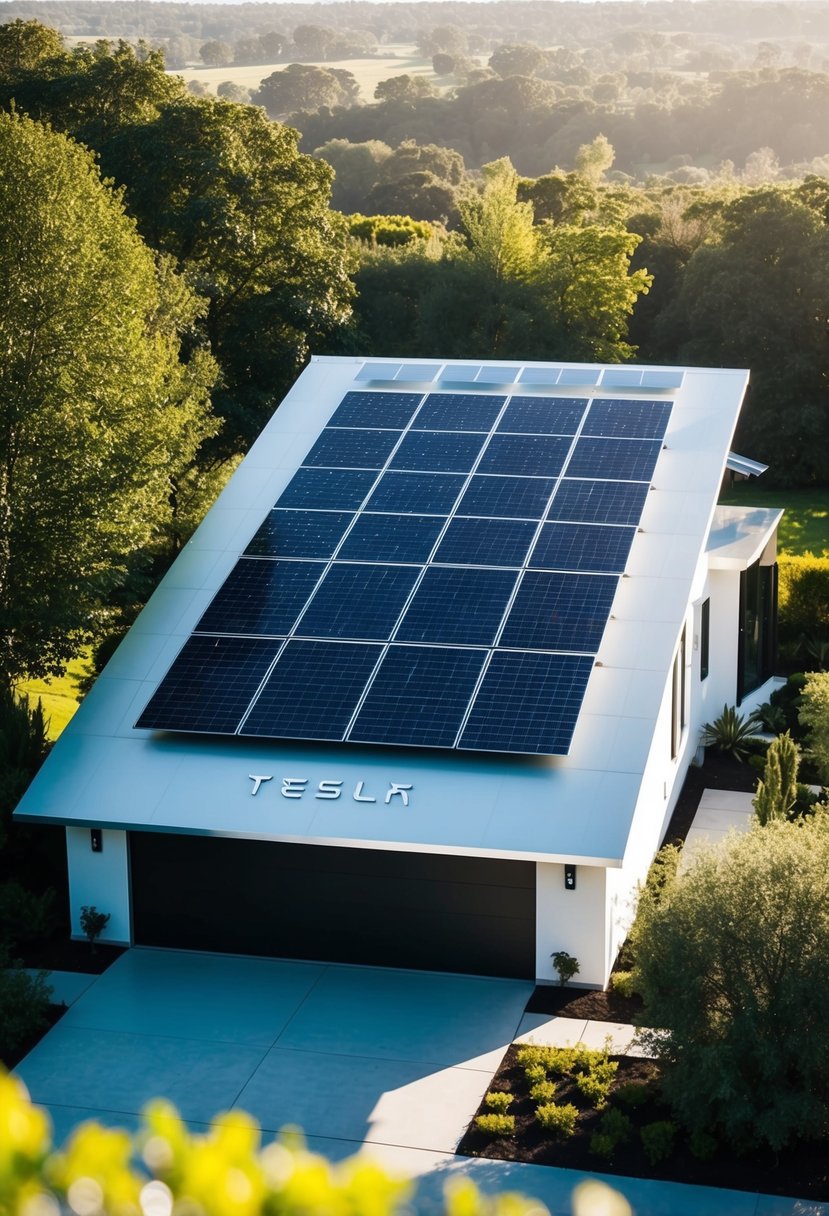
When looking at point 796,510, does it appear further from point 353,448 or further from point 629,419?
point 353,448

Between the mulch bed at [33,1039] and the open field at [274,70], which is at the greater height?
the mulch bed at [33,1039]

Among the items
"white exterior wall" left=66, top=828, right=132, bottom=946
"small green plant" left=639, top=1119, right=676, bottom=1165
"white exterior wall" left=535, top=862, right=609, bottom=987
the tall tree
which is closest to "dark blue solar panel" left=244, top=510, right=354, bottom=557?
the tall tree

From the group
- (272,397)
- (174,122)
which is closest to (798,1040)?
(272,397)

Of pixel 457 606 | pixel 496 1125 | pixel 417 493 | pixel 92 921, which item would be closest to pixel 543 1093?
pixel 496 1125

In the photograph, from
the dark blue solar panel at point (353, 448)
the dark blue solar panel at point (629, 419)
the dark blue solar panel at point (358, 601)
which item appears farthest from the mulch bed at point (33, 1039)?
the dark blue solar panel at point (629, 419)

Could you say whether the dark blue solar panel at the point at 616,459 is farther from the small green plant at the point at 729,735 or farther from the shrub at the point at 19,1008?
the shrub at the point at 19,1008

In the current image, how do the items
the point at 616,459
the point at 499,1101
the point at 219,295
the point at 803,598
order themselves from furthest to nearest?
the point at 219,295
the point at 803,598
the point at 616,459
the point at 499,1101
